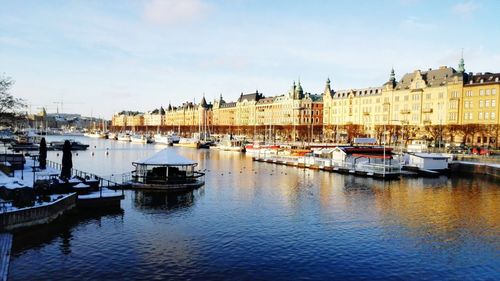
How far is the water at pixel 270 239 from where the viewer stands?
23047 millimetres

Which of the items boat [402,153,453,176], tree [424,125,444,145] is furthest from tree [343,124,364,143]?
boat [402,153,453,176]

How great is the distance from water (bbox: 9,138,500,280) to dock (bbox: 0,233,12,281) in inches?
19.4

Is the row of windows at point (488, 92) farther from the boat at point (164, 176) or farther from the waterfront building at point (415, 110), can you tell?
the boat at point (164, 176)

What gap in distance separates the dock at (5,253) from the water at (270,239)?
1.62 ft

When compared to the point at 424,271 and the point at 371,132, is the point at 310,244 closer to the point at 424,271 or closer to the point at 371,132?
the point at 424,271

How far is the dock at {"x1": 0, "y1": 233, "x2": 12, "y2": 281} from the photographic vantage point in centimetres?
2084

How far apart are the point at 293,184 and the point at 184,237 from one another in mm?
29344

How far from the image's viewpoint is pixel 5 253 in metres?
23.4

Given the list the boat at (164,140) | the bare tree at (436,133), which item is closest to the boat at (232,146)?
the boat at (164,140)

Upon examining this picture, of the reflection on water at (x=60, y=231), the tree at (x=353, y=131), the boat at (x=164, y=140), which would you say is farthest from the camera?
the boat at (x=164, y=140)

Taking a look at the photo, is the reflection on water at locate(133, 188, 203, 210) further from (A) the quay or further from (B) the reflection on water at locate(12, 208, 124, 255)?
(A) the quay

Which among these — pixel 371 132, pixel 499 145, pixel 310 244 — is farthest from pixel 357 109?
pixel 310 244

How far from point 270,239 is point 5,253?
51.2 feet

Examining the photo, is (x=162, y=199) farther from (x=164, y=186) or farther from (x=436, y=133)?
(x=436, y=133)
